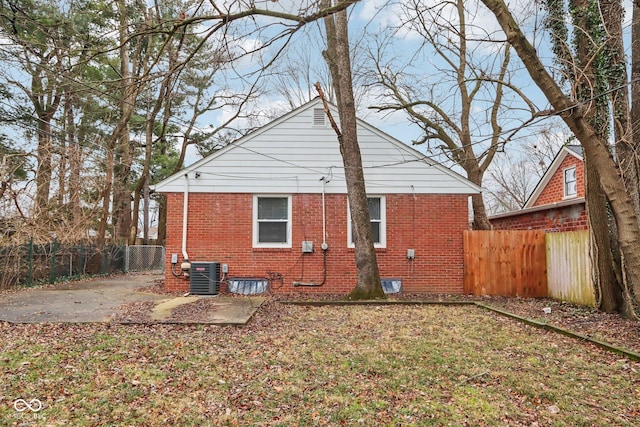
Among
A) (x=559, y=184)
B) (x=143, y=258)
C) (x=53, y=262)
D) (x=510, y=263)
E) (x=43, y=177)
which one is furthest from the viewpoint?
(x=143, y=258)

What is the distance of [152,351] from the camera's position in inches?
196

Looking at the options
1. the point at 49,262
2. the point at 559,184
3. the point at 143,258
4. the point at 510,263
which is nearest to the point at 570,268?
the point at 510,263

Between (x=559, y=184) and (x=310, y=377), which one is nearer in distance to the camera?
(x=310, y=377)

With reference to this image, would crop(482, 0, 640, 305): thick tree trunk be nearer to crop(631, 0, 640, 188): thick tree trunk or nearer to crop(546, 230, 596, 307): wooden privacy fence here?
crop(631, 0, 640, 188): thick tree trunk

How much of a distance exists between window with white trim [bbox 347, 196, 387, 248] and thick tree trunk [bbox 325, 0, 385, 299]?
1290mm

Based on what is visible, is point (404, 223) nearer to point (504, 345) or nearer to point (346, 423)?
point (504, 345)

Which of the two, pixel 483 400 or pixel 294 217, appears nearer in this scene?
pixel 483 400

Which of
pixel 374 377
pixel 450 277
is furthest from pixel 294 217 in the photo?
pixel 374 377

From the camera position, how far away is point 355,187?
30.4 ft

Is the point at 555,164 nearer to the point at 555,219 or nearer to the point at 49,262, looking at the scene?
the point at 555,219

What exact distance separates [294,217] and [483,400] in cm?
746

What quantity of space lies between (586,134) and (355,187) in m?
4.56

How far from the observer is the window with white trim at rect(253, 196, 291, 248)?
10609mm

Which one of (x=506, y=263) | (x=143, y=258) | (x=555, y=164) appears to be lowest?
(x=143, y=258)
